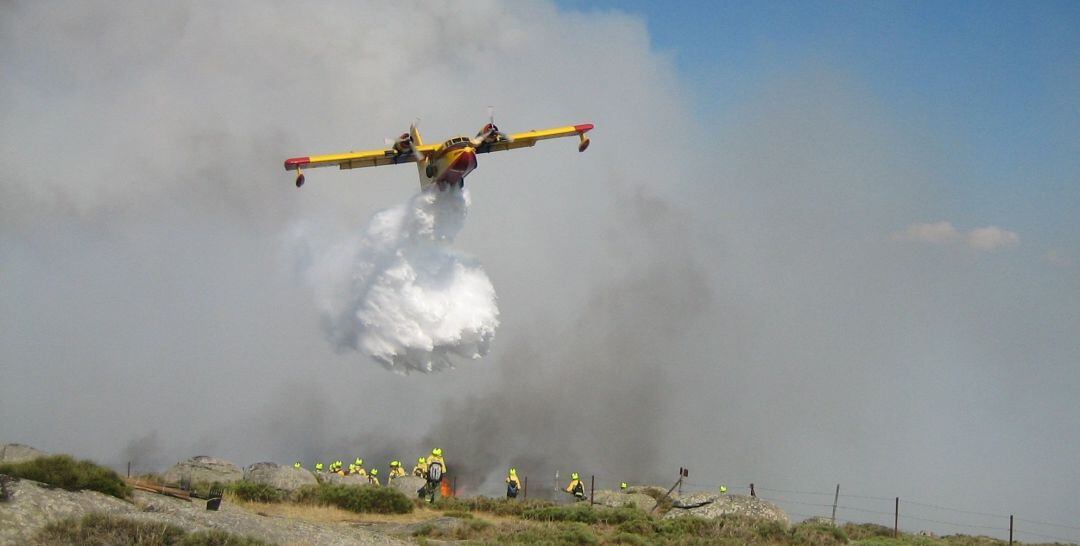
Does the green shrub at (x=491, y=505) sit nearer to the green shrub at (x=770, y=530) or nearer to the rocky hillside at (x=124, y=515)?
the green shrub at (x=770, y=530)

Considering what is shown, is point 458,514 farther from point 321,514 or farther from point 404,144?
point 404,144

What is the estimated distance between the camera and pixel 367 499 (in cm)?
3178

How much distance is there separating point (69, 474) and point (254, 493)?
1049 cm

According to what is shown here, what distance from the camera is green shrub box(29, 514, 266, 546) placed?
1766 cm

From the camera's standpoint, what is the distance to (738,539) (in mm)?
28094

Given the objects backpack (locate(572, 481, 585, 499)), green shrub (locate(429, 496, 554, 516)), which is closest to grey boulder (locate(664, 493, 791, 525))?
green shrub (locate(429, 496, 554, 516))

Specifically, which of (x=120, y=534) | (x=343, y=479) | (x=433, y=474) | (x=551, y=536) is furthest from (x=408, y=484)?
(x=120, y=534)

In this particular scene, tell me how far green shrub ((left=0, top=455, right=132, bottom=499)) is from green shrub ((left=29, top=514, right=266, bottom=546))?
8.41ft

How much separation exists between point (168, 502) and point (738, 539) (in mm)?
15382

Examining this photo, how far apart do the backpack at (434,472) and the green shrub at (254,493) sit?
6829 mm

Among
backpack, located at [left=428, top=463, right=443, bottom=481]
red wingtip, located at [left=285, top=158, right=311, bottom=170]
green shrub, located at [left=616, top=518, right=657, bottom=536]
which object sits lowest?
green shrub, located at [left=616, top=518, right=657, bottom=536]

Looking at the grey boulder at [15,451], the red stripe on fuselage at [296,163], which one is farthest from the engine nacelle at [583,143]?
the grey boulder at [15,451]

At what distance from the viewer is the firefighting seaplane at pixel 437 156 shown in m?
43.0

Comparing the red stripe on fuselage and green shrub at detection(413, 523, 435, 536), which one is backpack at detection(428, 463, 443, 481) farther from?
the red stripe on fuselage
